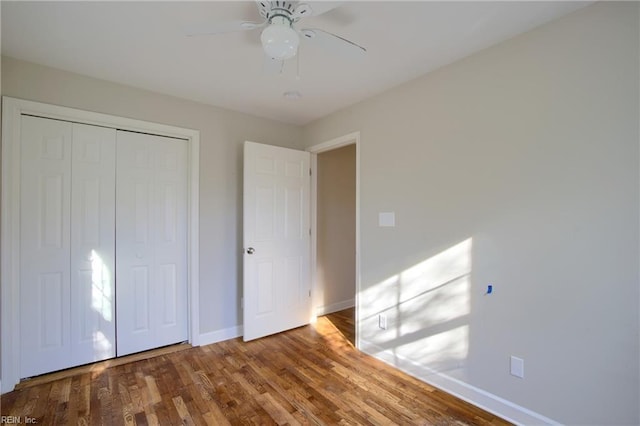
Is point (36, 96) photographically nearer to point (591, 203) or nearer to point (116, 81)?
point (116, 81)

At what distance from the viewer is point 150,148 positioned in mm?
2732

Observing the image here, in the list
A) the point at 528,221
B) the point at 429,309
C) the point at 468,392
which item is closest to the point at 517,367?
the point at 468,392

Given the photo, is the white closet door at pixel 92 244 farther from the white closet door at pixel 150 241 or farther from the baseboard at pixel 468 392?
the baseboard at pixel 468 392

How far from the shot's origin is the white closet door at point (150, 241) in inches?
103

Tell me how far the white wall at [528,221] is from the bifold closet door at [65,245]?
2474mm

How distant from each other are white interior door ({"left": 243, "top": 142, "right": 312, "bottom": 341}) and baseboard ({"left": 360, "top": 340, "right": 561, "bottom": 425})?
1.13 m

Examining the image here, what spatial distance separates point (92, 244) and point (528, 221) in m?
3.26

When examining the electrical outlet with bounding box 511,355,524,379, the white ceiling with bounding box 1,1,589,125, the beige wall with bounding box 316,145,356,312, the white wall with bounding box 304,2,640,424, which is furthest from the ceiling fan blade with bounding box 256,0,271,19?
the electrical outlet with bounding box 511,355,524,379

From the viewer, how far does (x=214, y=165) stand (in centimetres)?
303

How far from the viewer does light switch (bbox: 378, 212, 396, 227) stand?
2.55 m

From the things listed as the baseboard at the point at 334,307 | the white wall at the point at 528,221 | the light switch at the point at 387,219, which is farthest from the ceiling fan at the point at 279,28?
the baseboard at the point at 334,307

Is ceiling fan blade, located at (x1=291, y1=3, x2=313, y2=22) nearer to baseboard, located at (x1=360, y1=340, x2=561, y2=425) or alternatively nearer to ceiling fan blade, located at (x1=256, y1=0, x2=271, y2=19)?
ceiling fan blade, located at (x1=256, y1=0, x2=271, y2=19)

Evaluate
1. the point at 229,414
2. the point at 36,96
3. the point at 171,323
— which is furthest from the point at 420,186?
the point at 36,96

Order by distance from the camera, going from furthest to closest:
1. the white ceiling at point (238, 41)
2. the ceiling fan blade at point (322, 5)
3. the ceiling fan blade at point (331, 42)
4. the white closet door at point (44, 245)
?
1. the white closet door at point (44, 245)
2. the white ceiling at point (238, 41)
3. the ceiling fan blade at point (331, 42)
4. the ceiling fan blade at point (322, 5)
